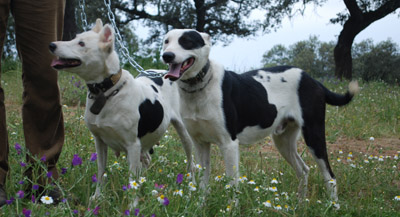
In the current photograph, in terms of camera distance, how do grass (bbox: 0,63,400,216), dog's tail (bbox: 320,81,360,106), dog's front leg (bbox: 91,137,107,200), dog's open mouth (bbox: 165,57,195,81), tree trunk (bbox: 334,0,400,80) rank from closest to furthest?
grass (bbox: 0,63,400,216) → dog's open mouth (bbox: 165,57,195,81) → dog's front leg (bbox: 91,137,107,200) → dog's tail (bbox: 320,81,360,106) → tree trunk (bbox: 334,0,400,80)

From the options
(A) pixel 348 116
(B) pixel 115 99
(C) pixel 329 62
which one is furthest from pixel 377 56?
(B) pixel 115 99

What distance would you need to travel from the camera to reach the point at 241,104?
378 centimetres

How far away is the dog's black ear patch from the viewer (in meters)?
3.39

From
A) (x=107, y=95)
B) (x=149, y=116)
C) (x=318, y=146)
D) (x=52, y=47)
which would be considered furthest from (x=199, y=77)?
(x=318, y=146)

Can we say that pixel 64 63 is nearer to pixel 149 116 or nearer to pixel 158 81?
pixel 149 116

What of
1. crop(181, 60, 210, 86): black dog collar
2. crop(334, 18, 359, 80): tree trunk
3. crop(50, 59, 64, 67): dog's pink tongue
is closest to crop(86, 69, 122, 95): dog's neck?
crop(50, 59, 64, 67): dog's pink tongue

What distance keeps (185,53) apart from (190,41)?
12 cm

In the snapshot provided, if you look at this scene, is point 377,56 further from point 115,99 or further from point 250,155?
point 115,99

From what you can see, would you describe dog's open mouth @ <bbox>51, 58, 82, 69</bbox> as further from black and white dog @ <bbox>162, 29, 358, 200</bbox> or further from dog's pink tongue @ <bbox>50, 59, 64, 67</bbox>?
black and white dog @ <bbox>162, 29, 358, 200</bbox>

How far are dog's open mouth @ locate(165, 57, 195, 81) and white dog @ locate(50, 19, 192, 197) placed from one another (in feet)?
1.60

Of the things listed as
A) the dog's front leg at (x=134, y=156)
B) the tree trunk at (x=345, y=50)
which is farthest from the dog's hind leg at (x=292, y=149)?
the tree trunk at (x=345, y=50)

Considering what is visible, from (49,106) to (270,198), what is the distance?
71.5 inches

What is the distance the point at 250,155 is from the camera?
571 cm

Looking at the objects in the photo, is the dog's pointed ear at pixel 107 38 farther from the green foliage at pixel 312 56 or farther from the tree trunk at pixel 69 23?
the green foliage at pixel 312 56
